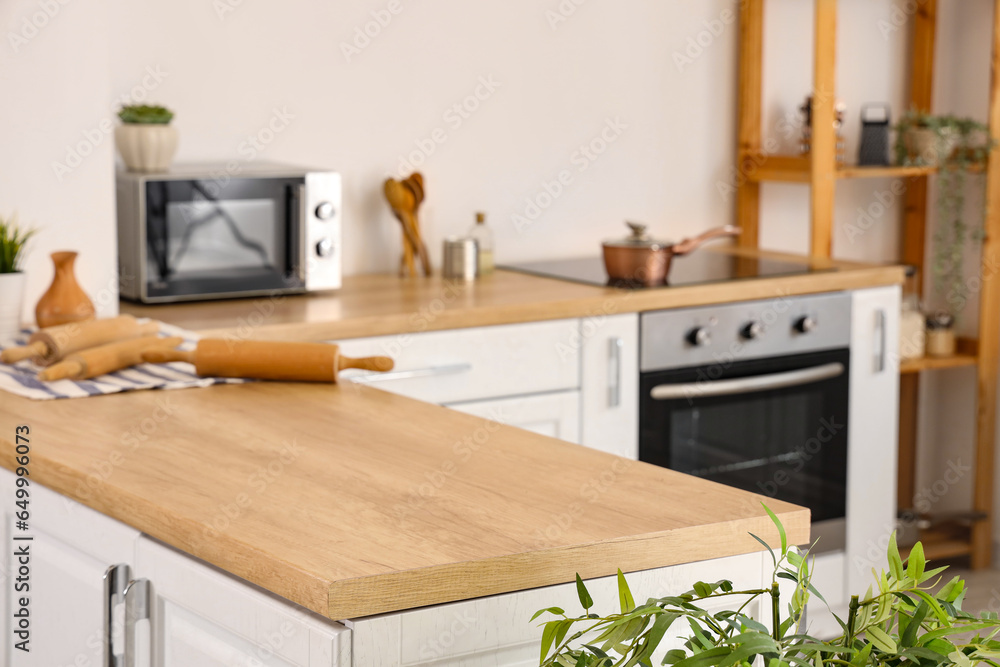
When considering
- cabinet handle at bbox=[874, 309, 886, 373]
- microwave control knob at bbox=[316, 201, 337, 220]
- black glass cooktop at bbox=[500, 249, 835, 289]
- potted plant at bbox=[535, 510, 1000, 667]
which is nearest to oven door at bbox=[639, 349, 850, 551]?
cabinet handle at bbox=[874, 309, 886, 373]

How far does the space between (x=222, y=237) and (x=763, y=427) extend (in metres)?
1.39

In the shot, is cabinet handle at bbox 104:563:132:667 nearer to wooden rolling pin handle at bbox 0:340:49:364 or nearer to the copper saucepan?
wooden rolling pin handle at bbox 0:340:49:364

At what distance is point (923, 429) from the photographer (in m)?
4.02

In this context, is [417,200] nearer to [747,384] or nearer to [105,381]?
[747,384]

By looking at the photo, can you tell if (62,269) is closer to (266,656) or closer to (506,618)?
(266,656)

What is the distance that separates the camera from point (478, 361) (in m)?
2.57

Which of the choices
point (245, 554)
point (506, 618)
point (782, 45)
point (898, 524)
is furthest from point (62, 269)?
point (898, 524)

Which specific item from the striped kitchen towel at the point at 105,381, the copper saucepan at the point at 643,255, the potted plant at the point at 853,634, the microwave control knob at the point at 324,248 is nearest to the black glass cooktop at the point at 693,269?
the copper saucepan at the point at 643,255

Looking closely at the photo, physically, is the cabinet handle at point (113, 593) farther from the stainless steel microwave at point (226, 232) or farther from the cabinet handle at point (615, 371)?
the cabinet handle at point (615, 371)

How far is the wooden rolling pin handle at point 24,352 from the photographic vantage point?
188cm

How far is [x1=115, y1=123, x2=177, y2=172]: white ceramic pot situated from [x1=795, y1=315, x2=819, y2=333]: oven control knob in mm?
1549

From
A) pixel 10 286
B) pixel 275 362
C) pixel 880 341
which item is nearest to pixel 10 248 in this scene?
pixel 10 286

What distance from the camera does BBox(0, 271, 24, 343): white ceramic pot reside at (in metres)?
2.07

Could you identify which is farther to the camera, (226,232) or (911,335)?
(911,335)
